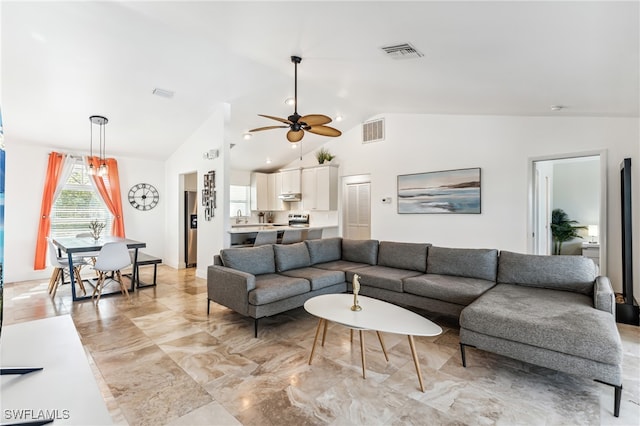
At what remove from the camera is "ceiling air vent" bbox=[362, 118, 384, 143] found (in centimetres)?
662

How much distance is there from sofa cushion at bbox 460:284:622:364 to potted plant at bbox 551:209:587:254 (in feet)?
13.7

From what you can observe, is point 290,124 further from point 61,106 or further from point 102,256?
point 61,106

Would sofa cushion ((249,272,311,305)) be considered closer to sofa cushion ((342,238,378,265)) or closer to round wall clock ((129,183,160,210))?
sofa cushion ((342,238,378,265))

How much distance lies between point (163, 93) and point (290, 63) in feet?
6.82

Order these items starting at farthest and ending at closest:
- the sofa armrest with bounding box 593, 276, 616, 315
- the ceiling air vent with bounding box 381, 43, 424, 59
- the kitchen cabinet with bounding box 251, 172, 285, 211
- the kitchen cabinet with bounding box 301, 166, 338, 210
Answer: the kitchen cabinet with bounding box 251, 172, 285, 211 < the kitchen cabinet with bounding box 301, 166, 338, 210 < the ceiling air vent with bounding box 381, 43, 424, 59 < the sofa armrest with bounding box 593, 276, 616, 315

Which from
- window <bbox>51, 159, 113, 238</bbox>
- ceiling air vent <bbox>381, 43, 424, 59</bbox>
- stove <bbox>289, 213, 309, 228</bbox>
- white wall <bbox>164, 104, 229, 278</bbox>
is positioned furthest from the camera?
stove <bbox>289, 213, 309, 228</bbox>

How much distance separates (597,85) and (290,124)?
9.83 feet

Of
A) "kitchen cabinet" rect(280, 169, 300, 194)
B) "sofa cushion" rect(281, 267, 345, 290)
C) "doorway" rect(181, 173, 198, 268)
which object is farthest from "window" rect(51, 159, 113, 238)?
"sofa cushion" rect(281, 267, 345, 290)

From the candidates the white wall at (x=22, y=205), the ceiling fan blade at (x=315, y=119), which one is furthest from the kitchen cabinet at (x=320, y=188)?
the white wall at (x=22, y=205)

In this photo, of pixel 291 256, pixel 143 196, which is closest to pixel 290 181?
pixel 143 196

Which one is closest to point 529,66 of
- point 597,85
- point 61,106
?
point 597,85

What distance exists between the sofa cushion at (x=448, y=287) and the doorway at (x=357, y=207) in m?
3.27

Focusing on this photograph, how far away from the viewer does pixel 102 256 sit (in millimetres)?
4273

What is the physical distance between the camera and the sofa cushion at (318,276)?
3785 millimetres
